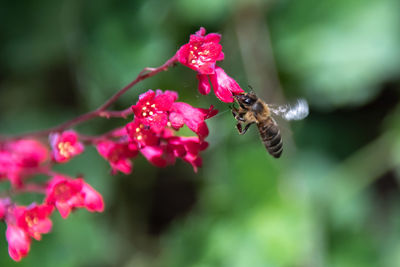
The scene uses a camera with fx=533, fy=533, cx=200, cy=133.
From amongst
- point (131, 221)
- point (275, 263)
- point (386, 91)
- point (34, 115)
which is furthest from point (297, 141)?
point (34, 115)

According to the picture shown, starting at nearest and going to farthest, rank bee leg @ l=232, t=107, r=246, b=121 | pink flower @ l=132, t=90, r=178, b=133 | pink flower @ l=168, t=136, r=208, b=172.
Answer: pink flower @ l=132, t=90, r=178, b=133
pink flower @ l=168, t=136, r=208, b=172
bee leg @ l=232, t=107, r=246, b=121

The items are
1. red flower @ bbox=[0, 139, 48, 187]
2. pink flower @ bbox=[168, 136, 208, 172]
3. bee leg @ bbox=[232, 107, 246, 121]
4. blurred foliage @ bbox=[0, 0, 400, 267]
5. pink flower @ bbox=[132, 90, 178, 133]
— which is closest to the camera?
pink flower @ bbox=[132, 90, 178, 133]

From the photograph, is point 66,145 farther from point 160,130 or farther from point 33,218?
point 160,130

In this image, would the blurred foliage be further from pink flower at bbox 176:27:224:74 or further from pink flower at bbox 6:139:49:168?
pink flower at bbox 176:27:224:74

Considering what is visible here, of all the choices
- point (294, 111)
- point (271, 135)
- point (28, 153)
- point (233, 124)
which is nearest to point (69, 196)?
point (28, 153)

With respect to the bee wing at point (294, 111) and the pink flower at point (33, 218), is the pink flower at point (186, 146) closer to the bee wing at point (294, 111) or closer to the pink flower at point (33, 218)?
the bee wing at point (294, 111)

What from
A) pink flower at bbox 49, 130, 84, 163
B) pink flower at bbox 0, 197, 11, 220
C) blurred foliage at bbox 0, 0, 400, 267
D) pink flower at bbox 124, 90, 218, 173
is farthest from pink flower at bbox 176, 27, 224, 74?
blurred foliage at bbox 0, 0, 400, 267

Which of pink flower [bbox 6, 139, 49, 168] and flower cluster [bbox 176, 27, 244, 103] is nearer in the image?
flower cluster [bbox 176, 27, 244, 103]

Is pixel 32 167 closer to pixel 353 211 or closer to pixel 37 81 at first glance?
pixel 37 81
